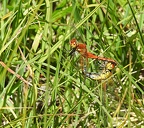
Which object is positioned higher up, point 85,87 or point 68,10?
point 68,10

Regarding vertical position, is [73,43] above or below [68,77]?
above

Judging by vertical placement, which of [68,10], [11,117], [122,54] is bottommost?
[11,117]

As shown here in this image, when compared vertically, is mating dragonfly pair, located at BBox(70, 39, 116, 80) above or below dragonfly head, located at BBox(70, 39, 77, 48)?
below

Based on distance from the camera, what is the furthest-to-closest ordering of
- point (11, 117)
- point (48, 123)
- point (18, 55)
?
point (18, 55), point (11, 117), point (48, 123)

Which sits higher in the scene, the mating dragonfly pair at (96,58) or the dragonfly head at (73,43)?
the dragonfly head at (73,43)

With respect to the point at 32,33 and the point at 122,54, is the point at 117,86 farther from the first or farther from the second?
the point at 32,33

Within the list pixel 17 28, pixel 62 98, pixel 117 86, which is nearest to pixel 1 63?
pixel 17 28

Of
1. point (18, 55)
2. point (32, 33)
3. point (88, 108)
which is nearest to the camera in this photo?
point (88, 108)

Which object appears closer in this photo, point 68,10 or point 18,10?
point 18,10
